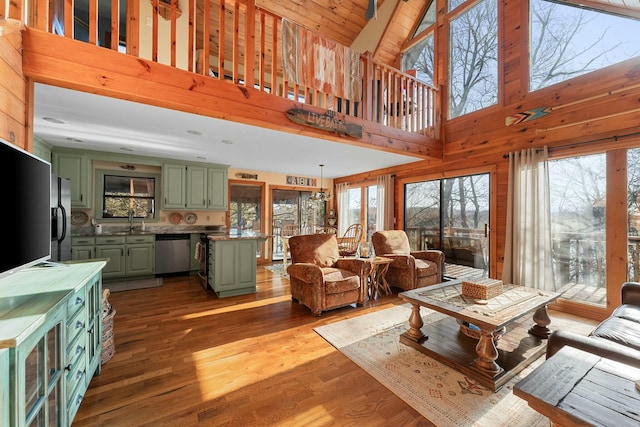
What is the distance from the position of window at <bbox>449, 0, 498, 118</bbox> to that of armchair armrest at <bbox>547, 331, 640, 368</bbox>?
386cm

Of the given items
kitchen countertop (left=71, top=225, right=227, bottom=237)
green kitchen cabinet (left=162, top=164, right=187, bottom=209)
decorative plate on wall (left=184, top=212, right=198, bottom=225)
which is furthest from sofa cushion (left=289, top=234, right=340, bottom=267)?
decorative plate on wall (left=184, top=212, right=198, bottom=225)

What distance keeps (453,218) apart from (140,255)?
18.5 feet

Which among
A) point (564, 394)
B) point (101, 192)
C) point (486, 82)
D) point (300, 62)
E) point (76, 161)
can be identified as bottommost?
point (564, 394)

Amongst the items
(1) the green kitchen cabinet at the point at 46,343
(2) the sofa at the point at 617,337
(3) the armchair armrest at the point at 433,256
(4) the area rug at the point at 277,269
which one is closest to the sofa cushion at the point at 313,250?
(3) the armchair armrest at the point at 433,256

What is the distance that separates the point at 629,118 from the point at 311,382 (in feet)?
14.0

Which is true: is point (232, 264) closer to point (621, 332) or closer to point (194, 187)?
point (194, 187)

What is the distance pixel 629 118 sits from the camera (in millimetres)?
2871

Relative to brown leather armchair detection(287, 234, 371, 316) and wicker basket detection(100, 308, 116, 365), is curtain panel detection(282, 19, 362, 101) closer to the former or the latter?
brown leather armchair detection(287, 234, 371, 316)

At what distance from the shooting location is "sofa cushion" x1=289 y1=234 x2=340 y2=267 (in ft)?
11.4

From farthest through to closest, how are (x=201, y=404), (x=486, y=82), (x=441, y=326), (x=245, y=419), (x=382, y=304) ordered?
1. (x=486, y=82)
2. (x=382, y=304)
3. (x=441, y=326)
4. (x=201, y=404)
5. (x=245, y=419)

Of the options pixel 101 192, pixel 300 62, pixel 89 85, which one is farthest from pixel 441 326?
pixel 101 192

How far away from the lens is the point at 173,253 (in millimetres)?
5012

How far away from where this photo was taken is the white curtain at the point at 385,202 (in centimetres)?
573

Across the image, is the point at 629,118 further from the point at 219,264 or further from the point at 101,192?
the point at 101,192
